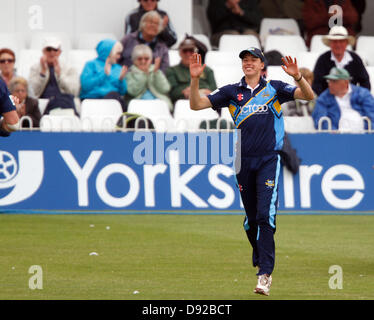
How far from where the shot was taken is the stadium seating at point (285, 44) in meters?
19.8

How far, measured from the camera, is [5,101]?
9742 mm

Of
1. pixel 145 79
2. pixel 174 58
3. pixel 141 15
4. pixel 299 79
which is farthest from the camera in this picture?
pixel 174 58

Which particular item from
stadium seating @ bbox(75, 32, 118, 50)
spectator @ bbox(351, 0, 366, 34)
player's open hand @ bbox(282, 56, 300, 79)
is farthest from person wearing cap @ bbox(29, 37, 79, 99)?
player's open hand @ bbox(282, 56, 300, 79)

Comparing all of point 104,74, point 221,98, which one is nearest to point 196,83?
point 221,98

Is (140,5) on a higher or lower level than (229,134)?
higher

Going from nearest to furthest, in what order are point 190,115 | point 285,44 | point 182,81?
point 190,115 → point 182,81 → point 285,44

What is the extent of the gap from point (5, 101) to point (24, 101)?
662cm

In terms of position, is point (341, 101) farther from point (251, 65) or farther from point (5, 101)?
point (5, 101)

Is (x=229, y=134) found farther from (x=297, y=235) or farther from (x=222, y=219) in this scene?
(x=297, y=235)

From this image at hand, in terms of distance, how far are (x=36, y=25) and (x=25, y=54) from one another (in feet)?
4.39

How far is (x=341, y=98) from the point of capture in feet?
55.5

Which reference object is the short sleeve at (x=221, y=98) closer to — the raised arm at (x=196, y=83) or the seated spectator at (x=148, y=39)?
the raised arm at (x=196, y=83)

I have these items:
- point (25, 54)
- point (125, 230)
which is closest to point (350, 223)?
point (125, 230)

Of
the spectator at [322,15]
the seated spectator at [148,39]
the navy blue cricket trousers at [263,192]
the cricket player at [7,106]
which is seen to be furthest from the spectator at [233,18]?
the cricket player at [7,106]
